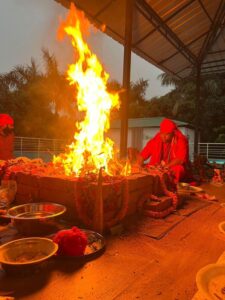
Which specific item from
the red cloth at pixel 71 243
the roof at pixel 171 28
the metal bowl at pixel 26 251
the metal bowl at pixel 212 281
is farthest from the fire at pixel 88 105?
the metal bowl at pixel 212 281

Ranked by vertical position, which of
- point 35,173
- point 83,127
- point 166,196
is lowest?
point 166,196

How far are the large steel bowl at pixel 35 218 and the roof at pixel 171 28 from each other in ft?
15.2

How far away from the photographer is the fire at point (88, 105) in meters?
4.52

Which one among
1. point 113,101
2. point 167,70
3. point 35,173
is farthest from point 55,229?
point 167,70

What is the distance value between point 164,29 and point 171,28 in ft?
A: 1.51

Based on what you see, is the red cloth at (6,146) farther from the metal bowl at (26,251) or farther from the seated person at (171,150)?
the metal bowl at (26,251)

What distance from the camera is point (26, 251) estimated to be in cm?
249

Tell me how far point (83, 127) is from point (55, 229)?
209 cm

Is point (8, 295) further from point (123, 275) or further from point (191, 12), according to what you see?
point (191, 12)

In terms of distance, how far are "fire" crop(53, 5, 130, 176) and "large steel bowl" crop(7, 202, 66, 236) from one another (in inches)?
39.1

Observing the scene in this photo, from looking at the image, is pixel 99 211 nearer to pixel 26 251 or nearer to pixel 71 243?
pixel 71 243

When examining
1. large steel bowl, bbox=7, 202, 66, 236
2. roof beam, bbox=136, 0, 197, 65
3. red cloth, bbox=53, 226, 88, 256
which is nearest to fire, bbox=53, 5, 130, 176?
large steel bowl, bbox=7, 202, 66, 236

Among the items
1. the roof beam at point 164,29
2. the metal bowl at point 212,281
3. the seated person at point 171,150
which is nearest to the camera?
the metal bowl at point 212,281

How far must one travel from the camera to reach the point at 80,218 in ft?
11.8
